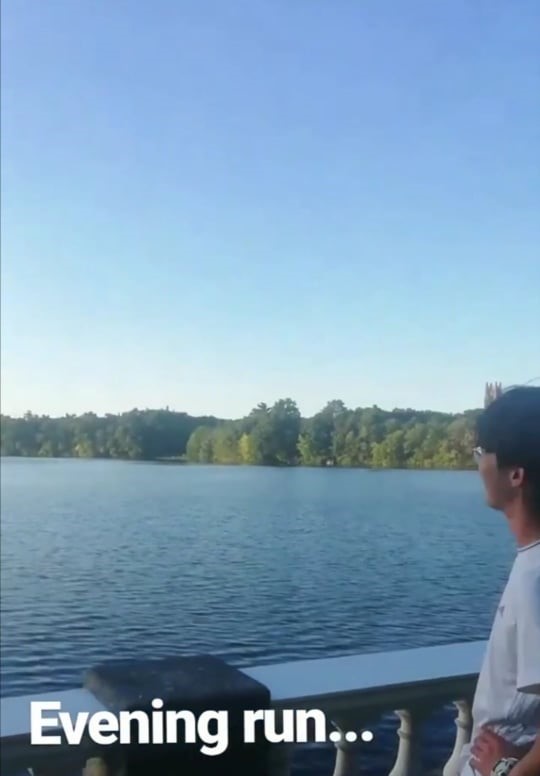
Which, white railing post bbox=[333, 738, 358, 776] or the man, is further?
white railing post bbox=[333, 738, 358, 776]

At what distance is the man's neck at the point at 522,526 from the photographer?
2.88ft

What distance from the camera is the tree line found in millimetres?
1725

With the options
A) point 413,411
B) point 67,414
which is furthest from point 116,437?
point 413,411

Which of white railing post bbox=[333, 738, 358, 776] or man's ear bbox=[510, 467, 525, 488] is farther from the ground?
man's ear bbox=[510, 467, 525, 488]

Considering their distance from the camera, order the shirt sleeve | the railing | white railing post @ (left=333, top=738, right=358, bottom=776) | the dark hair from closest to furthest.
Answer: the shirt sleeve → the dark hair → the railing → white railing post @ (left=333, top=738, right=358, bottom=776)

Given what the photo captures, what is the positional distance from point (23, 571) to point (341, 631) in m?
1.25

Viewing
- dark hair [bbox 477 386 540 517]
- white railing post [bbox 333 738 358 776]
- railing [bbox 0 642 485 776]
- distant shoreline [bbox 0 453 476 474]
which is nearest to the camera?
dark hair [bbox 477 386 540 517]

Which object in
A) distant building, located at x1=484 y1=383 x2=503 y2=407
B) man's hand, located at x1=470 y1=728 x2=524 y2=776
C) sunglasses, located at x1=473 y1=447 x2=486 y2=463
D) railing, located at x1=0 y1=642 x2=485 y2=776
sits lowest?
railing, located at x1=0 y1=642 x2=485 y2=776

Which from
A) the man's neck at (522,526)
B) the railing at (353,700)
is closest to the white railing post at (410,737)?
the railing at (353,700)

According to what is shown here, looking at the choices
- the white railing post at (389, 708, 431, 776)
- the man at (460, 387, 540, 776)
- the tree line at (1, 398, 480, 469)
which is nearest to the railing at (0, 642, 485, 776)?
the white railing post at (389, 708, 431, 776)

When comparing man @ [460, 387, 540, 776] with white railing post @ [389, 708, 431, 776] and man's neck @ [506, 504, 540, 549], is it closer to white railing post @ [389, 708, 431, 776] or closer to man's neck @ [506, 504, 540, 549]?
man's neck @ [506, 504, 540, 549]

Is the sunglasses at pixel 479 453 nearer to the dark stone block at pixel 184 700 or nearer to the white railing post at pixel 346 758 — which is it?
the dark stone block at pixel 184 700

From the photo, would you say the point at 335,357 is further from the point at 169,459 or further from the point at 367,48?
the point at 367,48

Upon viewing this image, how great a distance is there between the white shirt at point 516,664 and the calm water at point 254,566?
1.71 ft
